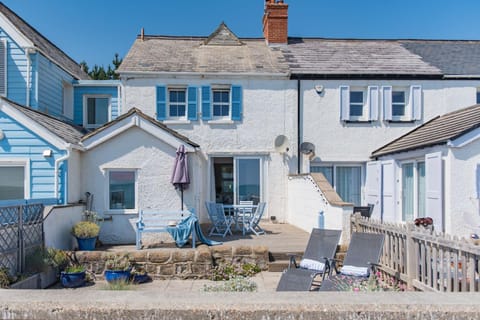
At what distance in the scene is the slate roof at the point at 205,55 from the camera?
14.4 metres

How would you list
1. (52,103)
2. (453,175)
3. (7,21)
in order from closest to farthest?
(453,175) < (7,21) < (52,103)

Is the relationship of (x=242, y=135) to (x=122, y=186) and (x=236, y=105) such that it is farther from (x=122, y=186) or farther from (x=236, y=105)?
(x=122, y=186)

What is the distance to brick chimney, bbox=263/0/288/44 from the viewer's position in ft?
54.4

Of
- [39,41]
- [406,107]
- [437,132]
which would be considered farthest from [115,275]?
[406,107]

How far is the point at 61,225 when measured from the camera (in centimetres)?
907

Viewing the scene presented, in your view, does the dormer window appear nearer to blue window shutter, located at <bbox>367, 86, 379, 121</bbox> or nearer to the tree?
blue window shutter, located at <bbox>367, 86, 379, 121</bbox>

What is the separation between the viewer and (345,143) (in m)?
14.5

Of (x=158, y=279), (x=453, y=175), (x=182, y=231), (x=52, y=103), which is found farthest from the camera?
(x=52, y=103)

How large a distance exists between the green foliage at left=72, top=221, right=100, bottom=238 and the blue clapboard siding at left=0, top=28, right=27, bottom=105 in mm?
5966

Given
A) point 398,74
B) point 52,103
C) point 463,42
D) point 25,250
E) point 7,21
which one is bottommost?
point 25,250

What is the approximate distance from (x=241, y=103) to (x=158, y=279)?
7629mm

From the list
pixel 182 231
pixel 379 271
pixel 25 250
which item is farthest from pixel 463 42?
pixel 25 250

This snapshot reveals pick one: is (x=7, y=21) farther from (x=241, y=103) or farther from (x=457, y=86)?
(x=457, y=86)

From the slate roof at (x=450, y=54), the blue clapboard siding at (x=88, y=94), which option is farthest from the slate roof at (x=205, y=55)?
the slate roof at (x=450, y=54)
